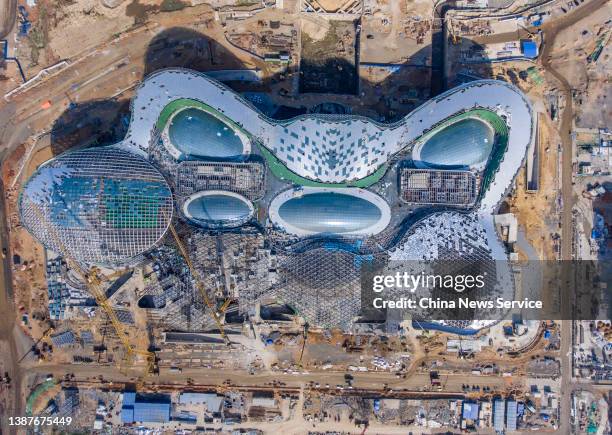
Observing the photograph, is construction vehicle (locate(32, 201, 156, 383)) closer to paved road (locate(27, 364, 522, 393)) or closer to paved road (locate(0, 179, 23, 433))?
paved road (locate(27, 364, 522, 393))

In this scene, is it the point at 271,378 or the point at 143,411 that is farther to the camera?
the point at 271,378

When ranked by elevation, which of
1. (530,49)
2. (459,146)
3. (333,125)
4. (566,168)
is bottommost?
(566,168)

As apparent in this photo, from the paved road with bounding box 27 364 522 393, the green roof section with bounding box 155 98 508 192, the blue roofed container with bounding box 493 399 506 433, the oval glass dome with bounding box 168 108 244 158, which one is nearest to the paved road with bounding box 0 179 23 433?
the paved road with bounding box 27 364 522 393

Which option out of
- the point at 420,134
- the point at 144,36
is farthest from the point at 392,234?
the point at 144,36

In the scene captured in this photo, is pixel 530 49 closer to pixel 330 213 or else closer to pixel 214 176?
pixel 330 213

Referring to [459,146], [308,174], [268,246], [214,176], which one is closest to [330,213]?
[308,174]

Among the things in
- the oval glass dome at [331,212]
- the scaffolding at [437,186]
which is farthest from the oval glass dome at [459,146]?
the oval glass dome at [331,212]

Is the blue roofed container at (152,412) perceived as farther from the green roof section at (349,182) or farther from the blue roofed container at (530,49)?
the blue roofed container at (530,49)
